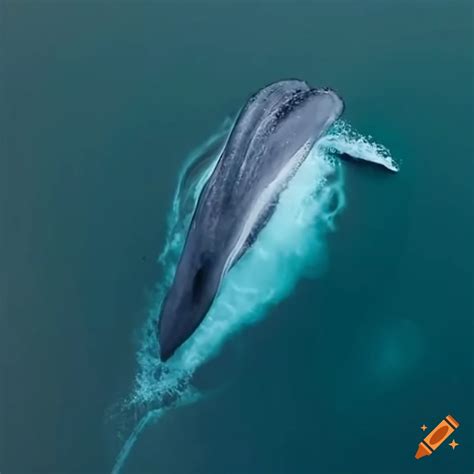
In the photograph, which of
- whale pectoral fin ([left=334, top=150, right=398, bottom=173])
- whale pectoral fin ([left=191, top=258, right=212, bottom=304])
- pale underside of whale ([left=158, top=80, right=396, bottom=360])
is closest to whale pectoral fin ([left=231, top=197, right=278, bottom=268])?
pale underside of whale ([left=158, top=80, right=396, bottom=360])

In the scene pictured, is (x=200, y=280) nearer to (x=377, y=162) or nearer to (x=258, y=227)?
(x=258, y=227)

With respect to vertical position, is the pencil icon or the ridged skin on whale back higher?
the ridged skin on whale back

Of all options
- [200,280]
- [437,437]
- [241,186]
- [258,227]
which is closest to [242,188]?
[241,186]

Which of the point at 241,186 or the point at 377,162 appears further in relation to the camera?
the point at 377,162

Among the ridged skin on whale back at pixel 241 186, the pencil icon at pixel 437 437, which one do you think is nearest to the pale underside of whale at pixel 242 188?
the ridged skin on whale back at pixel 241 186

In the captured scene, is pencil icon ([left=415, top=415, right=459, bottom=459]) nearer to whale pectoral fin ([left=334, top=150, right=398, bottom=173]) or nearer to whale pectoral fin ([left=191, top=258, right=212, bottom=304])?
whale pectoral fin ([left=191, top=258, right=212, bottom=304])

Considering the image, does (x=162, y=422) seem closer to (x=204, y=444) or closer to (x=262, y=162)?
(x=204, y=444)
